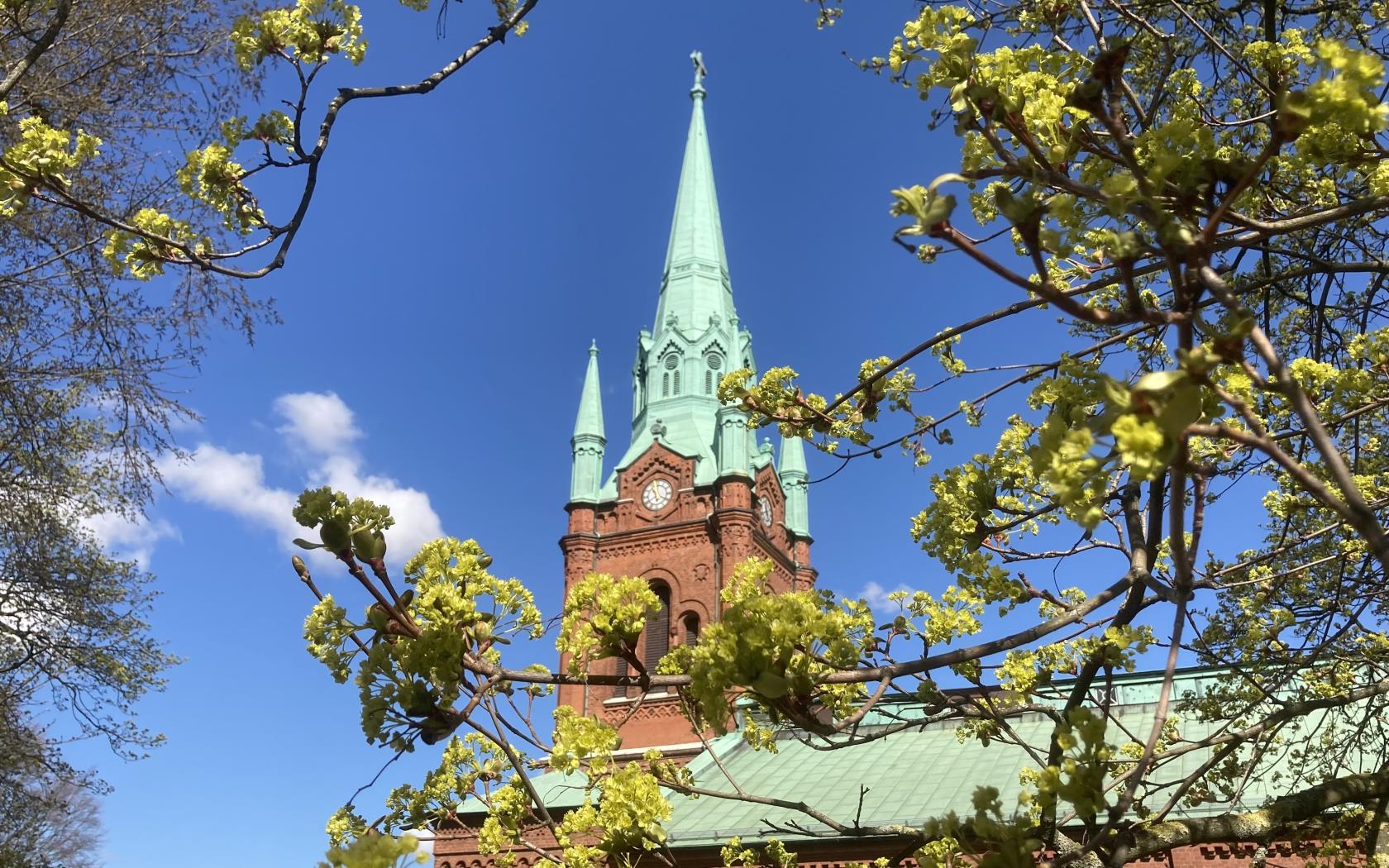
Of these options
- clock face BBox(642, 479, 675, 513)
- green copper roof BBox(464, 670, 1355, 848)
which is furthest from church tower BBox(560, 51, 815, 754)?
green copper roof BBox(464, 670, 1355, 848)

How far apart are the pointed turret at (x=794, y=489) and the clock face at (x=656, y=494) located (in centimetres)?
471

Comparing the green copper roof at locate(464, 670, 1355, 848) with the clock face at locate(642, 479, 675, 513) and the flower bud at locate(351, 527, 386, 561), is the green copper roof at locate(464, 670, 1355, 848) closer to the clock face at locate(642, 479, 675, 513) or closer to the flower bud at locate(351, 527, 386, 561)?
the flower bud at locate(351, 527, 386, 561)

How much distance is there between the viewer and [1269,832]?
142 inches

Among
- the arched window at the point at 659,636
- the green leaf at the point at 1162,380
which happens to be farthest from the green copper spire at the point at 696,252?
the green leaf at the point at 1162,380

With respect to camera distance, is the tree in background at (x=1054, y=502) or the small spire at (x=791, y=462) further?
the small spire at (x=791, y=462)

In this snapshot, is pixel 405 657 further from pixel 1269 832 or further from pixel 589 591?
pixel 1269 832

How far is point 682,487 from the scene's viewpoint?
3347cm

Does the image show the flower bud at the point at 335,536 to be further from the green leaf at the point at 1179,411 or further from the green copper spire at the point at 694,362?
the green copper spire at the point at 694,362

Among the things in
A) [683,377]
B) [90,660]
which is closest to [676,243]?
[683,377]

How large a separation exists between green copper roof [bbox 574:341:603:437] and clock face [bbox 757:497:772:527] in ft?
20.0

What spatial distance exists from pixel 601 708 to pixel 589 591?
2479 cm

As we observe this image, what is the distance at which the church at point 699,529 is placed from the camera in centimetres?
1870

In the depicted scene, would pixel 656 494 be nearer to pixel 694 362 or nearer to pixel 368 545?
pixel 694 362

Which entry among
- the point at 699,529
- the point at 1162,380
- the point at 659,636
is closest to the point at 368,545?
the point at 1162,380
